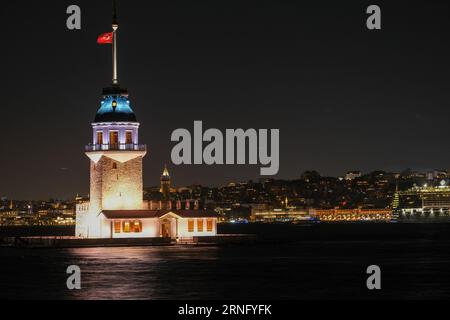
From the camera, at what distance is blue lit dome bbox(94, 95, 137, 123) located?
77.6m

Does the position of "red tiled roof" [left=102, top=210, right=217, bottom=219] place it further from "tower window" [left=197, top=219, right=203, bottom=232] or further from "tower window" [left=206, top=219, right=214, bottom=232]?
"tower window" [left=206, top=219, right=214, bottom=232]

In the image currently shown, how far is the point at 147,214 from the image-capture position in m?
77.1

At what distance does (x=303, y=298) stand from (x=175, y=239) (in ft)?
129

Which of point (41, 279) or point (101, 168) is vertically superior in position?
point (101, 168)

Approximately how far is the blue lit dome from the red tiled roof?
23.8 ft

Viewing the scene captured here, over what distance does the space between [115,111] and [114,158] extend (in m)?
3.86

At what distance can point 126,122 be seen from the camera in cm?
7744

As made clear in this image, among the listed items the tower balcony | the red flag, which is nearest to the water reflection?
the tower balcony

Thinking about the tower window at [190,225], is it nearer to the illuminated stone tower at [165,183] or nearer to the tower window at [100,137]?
the tower window at [100,137]

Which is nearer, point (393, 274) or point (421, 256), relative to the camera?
point (393, 274)

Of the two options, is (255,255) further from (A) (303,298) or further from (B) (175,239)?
(A) (303,298)

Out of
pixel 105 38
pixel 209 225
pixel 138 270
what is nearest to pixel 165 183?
pixel 209 225
